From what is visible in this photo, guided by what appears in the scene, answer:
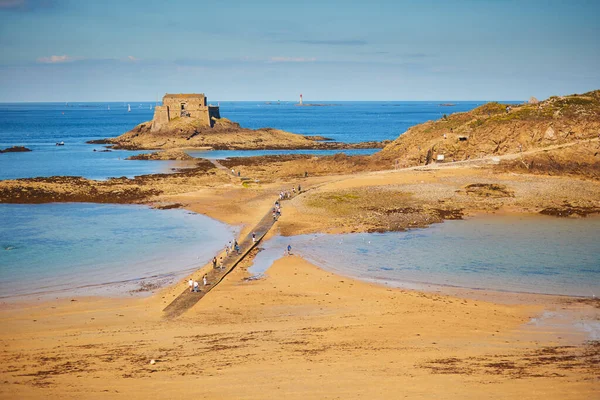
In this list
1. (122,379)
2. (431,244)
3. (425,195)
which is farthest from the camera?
(425,195)

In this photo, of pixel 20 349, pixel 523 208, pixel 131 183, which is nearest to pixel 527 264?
pixel 523 208

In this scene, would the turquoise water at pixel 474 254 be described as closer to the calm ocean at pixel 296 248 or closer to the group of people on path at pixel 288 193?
the calm ocean at pixel 296 248

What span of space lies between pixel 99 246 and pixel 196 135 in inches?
2301

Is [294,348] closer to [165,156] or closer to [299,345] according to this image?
[299,345]

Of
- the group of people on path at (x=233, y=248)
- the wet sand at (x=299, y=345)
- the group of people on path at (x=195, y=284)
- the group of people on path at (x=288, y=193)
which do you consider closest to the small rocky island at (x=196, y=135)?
the group of people on path at (x=288, y=193)

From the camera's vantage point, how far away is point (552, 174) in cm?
4606

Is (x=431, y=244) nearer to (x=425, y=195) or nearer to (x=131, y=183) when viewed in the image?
(x=425, y=195)

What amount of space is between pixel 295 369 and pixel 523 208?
26910mm

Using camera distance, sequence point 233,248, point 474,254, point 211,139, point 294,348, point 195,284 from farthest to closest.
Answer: point 211,139 → point 233,248 → point 474,254 → point 195,284 → point 294,348

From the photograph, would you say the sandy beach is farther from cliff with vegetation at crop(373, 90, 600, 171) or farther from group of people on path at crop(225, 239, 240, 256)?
cliff with vegetation at crop(373, 90, 600, 171)

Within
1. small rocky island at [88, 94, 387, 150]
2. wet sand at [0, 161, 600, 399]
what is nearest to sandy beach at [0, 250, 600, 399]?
wet sand at [0, 161, 600, 399]

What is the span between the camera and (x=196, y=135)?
8769 cm

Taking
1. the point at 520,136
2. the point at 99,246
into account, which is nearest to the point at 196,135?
the point at 520,136

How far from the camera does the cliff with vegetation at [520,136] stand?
47.9 m
